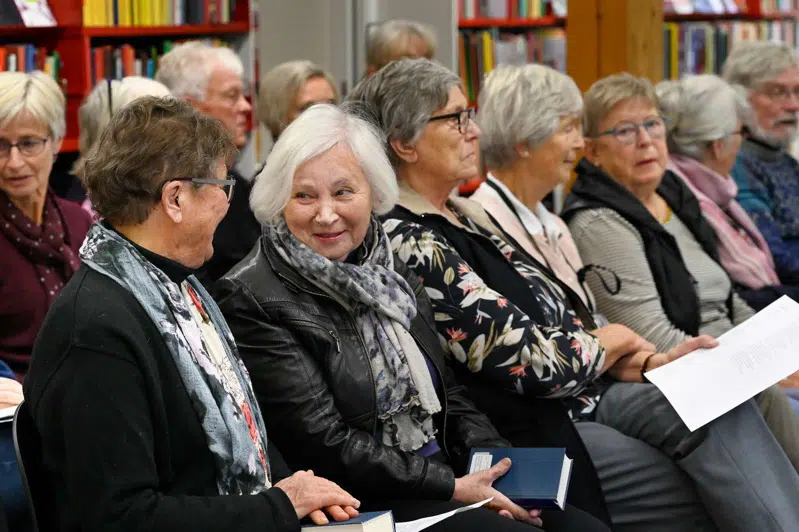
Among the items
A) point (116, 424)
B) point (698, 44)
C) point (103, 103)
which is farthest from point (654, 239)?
point (698, 44)

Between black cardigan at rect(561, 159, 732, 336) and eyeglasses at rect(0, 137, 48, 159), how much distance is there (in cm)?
153

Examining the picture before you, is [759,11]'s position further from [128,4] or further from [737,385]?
[737,385]

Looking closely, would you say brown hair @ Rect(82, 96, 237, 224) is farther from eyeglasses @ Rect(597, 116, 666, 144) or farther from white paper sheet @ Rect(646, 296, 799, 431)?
eyeglasses @ Rect(597, 116, 666, 144)

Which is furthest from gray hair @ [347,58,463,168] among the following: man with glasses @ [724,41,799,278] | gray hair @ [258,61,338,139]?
man with glasses @ [724,41,799,278]

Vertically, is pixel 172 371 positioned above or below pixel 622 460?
above

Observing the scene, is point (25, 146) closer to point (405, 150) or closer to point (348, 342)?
point (405, 150)

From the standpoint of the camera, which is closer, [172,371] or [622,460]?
[172,371]

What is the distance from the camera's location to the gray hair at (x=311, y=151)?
2320 mm

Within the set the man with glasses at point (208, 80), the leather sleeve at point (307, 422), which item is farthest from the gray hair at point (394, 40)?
the leather sleeve at point (307, 422)

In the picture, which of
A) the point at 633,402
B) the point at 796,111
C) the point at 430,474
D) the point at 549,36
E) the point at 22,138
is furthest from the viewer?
the point at 549,36

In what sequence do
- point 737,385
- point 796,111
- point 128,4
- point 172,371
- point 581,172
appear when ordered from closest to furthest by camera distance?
point 172,371 < point 737,385 < point 581,172 < point 796,111 < point 128,4

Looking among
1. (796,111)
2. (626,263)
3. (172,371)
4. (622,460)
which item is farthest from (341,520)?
(796,111)

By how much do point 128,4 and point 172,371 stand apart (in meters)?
3.66

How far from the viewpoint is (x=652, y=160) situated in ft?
11.6
